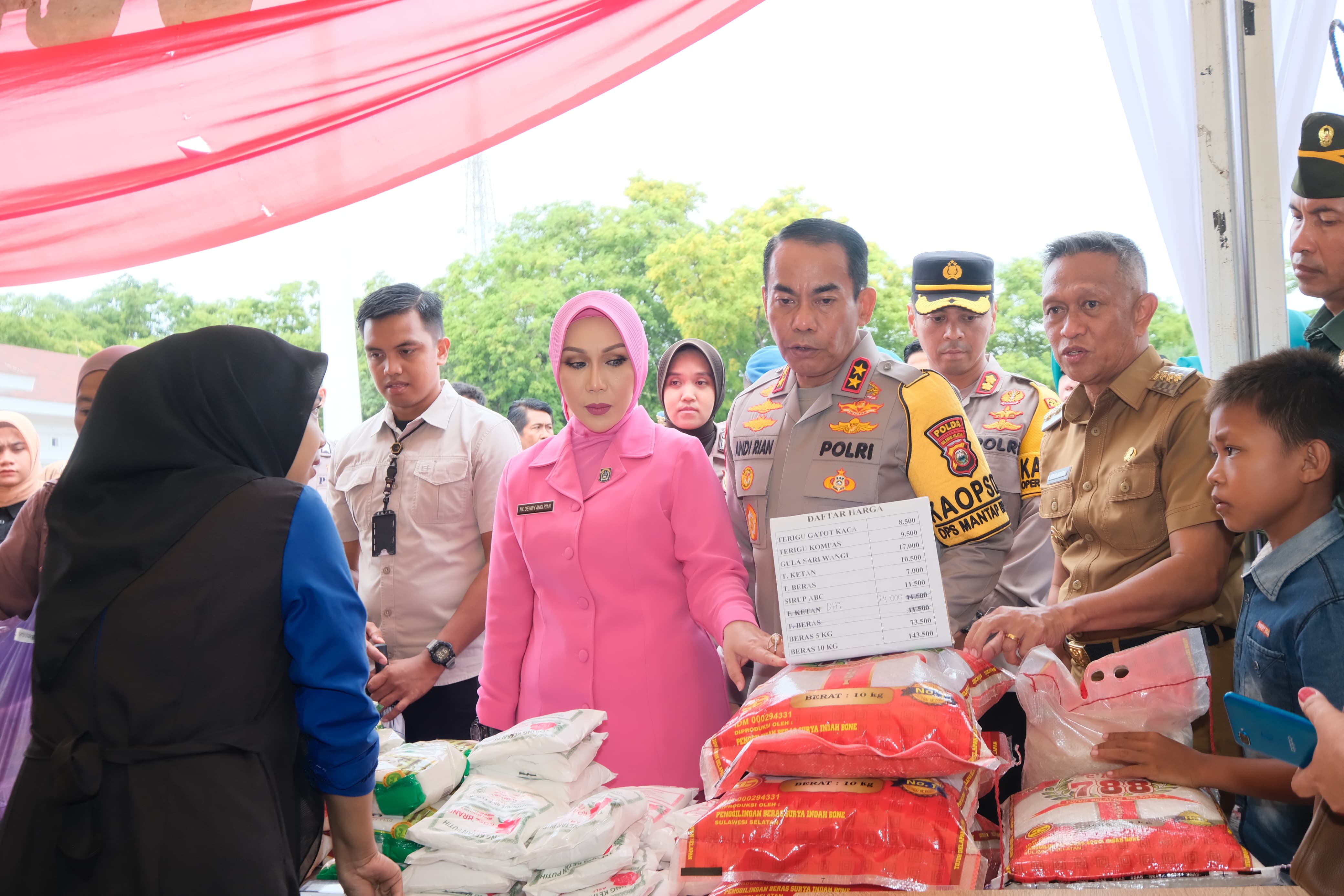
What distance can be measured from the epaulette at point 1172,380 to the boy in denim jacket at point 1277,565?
0.25 m

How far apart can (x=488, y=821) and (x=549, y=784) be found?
0.14 meters

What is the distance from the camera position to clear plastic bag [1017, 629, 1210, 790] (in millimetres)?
1414

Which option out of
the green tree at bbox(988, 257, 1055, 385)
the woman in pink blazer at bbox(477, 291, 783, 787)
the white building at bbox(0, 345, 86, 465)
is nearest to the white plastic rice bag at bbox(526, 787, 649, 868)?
the woman in pink blazer at bbox(477, 291, 783, 787)

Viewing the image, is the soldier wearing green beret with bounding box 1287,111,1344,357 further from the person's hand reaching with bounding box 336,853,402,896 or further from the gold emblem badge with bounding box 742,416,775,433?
the person's hand reaching with bounding box 336,853,402,896

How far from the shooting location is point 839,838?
125cm

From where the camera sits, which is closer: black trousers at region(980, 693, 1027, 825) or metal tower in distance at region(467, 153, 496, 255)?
black trousers at region(980, 693, 1027, 825)

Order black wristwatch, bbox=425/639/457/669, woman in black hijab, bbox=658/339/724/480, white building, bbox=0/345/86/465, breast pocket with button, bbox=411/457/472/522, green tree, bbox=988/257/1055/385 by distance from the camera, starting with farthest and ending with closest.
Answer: green tree, bbox=988/257/1055/385 < woman in black hijab, bbox=658/339/724/480 < white building, bbox=0/345/86/465 < breast pocket with button, bbox=411/457/472/522 < black wristwatch, bbox=425/639/457/669

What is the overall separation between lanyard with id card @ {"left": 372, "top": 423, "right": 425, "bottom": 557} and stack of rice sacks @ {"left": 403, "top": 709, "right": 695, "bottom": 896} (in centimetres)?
120

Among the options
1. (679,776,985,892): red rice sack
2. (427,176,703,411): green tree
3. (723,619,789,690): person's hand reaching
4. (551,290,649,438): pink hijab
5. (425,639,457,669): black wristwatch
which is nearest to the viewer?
(679,776,985,892): red rice sack

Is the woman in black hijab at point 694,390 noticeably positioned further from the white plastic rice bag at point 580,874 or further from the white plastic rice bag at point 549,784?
the white plastic rice bag at point 580,874

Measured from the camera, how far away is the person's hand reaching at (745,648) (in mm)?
1624

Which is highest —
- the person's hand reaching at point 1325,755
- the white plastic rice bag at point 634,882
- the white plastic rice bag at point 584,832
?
the person's hand reaching at point 1325,755

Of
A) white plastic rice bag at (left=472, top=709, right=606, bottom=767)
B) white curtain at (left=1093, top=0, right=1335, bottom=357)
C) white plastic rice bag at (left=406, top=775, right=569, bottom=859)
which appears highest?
white curtain at (left=1093, top=0, right=1335, bottom=357)

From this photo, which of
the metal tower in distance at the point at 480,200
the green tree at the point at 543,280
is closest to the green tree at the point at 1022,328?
the green tree at the point at 543,280
